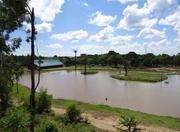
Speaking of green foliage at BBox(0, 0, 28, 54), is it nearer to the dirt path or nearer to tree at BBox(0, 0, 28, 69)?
tree at BBox(0, 0, 28, 69)

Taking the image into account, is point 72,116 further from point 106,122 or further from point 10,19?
point 10,19

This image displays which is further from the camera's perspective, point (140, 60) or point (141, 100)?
point (140, 60)

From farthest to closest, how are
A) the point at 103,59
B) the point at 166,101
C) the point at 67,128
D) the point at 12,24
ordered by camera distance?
1. the point at 103,59
2. the point at 166,101
3. the point at 67,128
4. the point at 12,24

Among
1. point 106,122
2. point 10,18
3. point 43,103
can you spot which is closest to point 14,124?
point 10,18

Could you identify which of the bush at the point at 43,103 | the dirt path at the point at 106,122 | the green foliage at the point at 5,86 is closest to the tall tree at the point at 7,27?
the green foliage at the point at 5,86

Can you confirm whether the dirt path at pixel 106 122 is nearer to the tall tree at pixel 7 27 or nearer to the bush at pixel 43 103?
the bush at pixel 43 103

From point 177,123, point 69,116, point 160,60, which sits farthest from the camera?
Result: point 160,60

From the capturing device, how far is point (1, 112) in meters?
18.7

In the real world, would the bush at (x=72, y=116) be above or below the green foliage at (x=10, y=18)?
below

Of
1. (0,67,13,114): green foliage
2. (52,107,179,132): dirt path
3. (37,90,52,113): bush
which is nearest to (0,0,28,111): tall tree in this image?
(0,67,13,114): green foliage

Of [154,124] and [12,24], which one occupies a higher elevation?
[12,24]

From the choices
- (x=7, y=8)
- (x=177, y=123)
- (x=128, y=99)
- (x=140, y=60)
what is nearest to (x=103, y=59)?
(x=140, y=60)

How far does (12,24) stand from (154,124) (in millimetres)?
13312

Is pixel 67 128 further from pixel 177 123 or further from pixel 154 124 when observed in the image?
pixel 177 123
